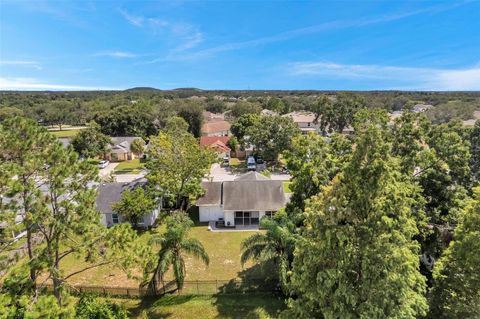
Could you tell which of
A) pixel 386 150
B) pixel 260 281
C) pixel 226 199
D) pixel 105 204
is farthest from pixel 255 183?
pixel 386 150

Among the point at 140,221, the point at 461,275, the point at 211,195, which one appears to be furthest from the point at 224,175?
the point at 461,275

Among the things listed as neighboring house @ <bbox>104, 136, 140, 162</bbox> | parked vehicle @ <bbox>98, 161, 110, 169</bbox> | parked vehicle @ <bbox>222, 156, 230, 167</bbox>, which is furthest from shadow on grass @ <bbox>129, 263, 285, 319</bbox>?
neighboring house @ <bbox>104, 136, 140, 162</bbox>

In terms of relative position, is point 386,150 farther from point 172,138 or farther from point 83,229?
point 172,138

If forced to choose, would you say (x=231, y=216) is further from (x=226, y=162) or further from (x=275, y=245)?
(x=226, y=162)

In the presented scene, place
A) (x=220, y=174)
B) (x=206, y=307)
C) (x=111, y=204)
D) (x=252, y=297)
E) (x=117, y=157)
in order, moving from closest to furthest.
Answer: (x=206, y=307) < (x=252, y=297) < (x=111, y=204) < (x=220, y=174) < (x=117, y=157)

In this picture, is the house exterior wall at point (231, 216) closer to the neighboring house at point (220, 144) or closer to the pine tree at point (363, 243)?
the pine tree at point (363, 243)

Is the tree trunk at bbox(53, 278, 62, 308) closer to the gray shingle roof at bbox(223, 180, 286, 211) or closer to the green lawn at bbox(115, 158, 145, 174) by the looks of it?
the gray shingle roof at bbox(223, 180, 286, 211)

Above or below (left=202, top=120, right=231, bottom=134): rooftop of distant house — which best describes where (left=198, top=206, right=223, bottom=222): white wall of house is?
below
